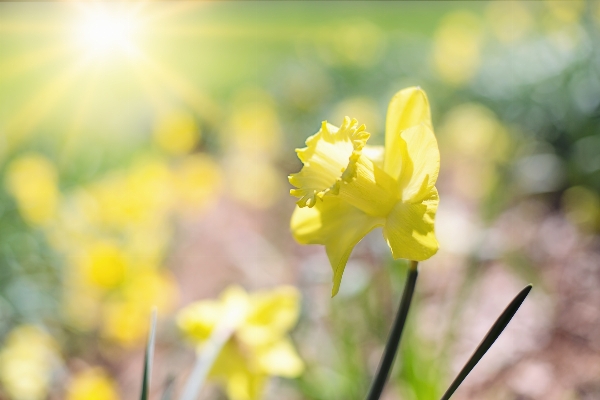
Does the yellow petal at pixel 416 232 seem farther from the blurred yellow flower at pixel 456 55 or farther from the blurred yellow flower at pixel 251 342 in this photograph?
the blurred yellow flower at pixel 456 55

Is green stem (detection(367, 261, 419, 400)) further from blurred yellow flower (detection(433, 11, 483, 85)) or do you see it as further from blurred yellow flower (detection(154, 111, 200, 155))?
blurred yellow flower (detection(433, 11, 483, 85))

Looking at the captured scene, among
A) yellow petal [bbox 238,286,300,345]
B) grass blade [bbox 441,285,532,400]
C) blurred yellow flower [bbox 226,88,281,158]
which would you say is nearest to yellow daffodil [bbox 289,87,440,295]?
grass blade [bbox 441,285,532,400]

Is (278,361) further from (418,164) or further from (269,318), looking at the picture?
(418,164)

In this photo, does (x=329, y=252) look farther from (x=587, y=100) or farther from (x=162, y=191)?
(x=587, y=100)

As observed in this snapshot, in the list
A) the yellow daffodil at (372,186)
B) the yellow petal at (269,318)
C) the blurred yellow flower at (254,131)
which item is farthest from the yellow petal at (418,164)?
the blurred yellow flower at (254,131)

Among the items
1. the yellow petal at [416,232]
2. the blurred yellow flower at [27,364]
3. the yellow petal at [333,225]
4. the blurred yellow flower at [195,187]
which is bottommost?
the yellow petal at [416,232]

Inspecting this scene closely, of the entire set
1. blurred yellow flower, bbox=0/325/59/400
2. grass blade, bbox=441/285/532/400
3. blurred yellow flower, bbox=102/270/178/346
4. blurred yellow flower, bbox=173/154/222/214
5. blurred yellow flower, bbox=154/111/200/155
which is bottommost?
grass blade, bbox=441/285/532/400
